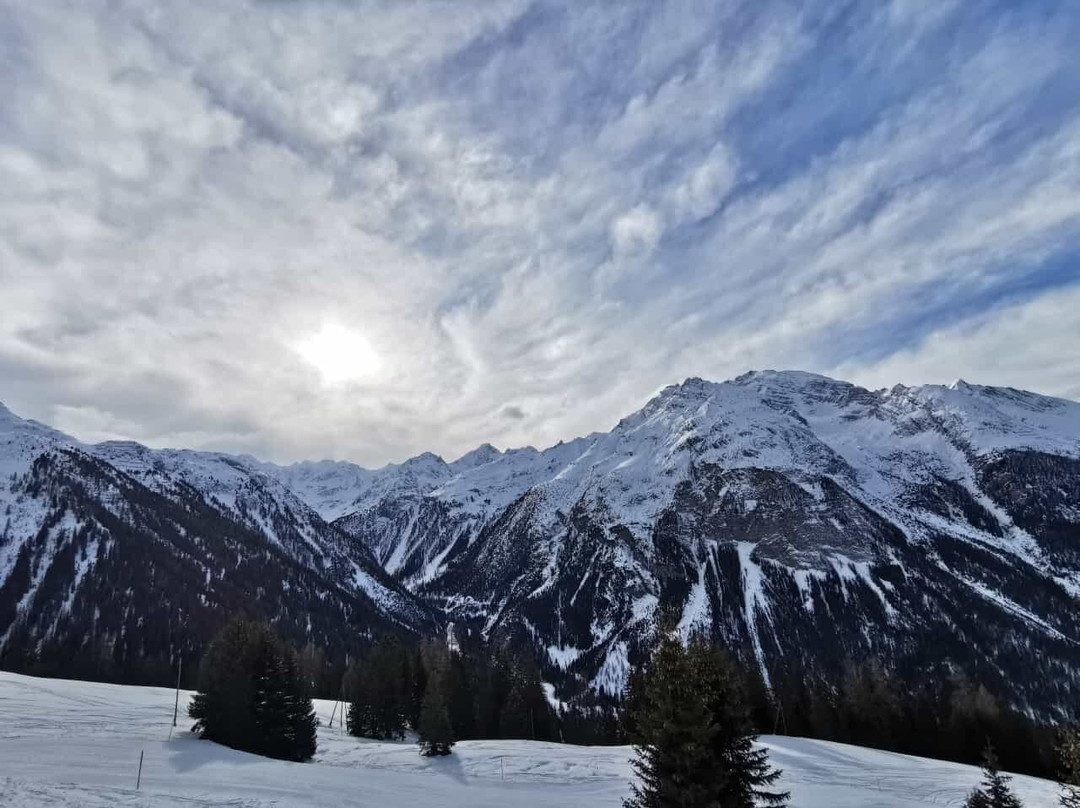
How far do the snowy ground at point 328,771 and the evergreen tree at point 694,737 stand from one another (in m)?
15.0

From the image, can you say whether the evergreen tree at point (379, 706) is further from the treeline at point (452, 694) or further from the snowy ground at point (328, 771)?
the snowy ground at point (328, 771)

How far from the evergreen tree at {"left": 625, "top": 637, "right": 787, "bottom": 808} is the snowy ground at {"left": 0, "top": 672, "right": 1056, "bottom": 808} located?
15.0 meters

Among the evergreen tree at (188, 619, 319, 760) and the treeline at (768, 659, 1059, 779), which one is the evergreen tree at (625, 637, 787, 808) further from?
the treeline at (768, 659, 1059, 779)

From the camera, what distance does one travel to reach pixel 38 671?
123 metres

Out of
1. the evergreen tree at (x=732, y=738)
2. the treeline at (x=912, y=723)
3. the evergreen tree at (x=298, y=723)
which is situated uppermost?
the evergreen tree at (x=732, y=738)

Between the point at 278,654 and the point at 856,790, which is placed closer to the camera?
the point at 856,790

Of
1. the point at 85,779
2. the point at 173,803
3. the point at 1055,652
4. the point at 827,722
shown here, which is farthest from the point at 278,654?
the point at 1055,652

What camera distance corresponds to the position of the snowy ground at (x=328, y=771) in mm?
27416

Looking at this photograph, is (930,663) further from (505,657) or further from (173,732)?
(173,732)

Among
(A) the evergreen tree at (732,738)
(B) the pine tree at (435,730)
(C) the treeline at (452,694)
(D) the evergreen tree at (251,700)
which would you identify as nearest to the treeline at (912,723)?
(C) the treeline at (452,694)

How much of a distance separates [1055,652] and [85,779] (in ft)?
842

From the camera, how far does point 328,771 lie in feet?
133

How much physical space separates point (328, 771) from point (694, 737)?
3000 cm

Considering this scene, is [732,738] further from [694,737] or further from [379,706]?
[379,706]
